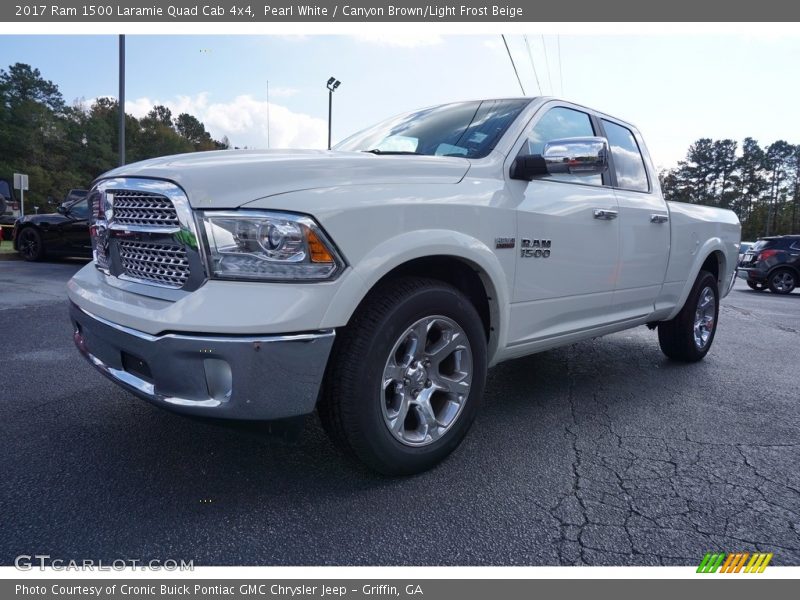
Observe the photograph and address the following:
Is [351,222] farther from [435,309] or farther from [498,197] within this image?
[498,197]

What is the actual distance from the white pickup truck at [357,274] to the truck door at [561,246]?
0.04 feet

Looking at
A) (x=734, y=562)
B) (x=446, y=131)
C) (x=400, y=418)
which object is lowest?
(x=734, y=562)

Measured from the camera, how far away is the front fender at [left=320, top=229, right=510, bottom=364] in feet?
6.59

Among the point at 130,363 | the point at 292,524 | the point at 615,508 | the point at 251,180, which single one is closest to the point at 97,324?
the point at 130,363

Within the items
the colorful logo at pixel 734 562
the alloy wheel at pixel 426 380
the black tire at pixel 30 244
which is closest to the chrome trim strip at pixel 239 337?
the alloy wheel at pixel 426 380

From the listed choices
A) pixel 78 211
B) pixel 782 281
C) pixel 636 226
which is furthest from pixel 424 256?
pixel 782 281

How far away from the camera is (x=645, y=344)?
223 inches

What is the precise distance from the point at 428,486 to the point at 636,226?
7.69 feet

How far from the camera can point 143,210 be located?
A: 7.13ft

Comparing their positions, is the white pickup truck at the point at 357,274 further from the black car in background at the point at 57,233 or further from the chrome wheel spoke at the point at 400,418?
the black car in background at the point at 57,233

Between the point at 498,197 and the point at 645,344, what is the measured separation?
3752 mm

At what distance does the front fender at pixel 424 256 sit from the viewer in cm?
201

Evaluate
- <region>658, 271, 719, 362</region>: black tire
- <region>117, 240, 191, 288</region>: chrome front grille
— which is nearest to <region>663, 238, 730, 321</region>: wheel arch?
<region>658, 271, 719, 362</region>: black tire

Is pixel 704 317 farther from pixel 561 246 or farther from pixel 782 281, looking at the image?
pixel 782 281
